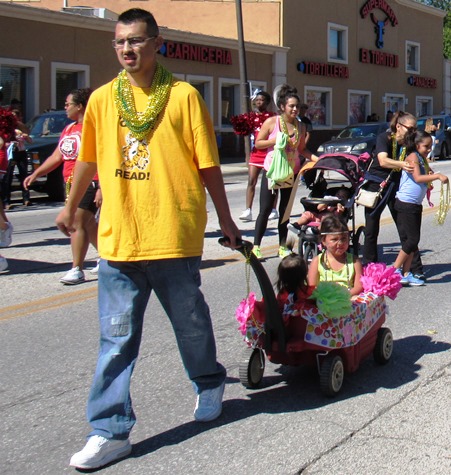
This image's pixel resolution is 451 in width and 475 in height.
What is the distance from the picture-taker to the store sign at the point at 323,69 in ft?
118

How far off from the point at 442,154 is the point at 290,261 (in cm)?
2810

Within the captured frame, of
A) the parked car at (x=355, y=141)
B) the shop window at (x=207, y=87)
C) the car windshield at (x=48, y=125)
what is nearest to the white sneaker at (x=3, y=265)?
the car windshield at (x=48, y=125)

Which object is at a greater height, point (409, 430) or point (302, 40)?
point (302, 40)

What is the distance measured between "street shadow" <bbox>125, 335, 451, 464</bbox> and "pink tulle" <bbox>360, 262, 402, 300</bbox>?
50 centimetres

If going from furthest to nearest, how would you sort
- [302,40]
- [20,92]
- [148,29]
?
[302,40] < [20,92] < [148,29]

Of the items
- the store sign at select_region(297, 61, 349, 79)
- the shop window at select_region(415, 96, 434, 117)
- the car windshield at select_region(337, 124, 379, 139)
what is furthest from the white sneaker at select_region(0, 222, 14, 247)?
the shop window at select_region(415, 96, 434, 117)

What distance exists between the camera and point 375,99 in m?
41.6

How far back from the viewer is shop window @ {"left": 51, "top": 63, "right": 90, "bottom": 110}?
2506 cm

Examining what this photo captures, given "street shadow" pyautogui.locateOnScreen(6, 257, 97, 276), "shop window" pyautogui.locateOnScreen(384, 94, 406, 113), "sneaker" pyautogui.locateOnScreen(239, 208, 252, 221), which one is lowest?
"street shadow" pyautogui.locateOnScreen(6, 257, 97, 276)

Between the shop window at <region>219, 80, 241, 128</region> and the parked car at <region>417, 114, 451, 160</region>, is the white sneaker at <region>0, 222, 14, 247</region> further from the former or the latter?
the parked car at <region>417, 114, 451, 160</region>

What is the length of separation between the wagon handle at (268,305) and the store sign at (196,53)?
2459 cm

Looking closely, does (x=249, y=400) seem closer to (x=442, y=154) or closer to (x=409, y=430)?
(x=409, y=430)

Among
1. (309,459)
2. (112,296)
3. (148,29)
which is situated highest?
(148,29)

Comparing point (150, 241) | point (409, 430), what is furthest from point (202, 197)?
point (409, 430)
